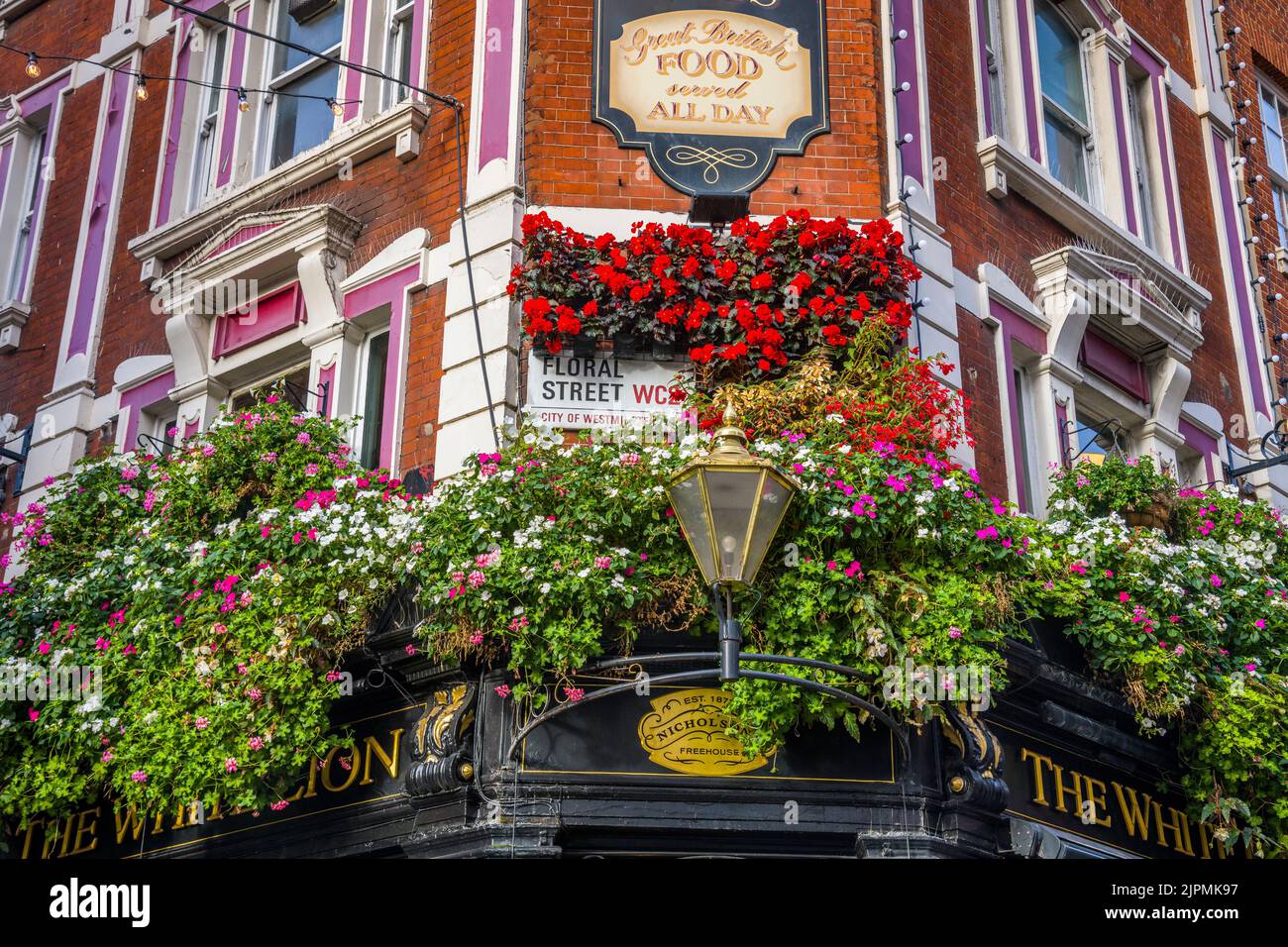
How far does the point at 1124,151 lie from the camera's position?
1364 centimetres

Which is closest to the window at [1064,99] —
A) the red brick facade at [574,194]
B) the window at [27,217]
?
the red brick facade at [574,194]

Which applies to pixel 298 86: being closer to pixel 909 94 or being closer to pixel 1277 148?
pixel 909 94

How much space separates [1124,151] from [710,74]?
435 centimetres

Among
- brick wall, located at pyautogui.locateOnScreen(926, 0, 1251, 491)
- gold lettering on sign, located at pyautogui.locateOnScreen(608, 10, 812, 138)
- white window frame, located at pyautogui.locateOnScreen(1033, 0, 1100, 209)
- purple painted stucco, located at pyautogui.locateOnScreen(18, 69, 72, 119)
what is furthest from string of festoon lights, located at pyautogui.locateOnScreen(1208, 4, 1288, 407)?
purple painted stucco, located at pyautogui.locateOnScreen(18, 69, 72, 119)

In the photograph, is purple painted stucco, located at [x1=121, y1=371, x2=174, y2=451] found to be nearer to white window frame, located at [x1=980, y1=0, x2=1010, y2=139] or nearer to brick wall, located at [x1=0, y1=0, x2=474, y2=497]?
brick wall, located at [x1=0, y1=0, x2=474, y2=497]

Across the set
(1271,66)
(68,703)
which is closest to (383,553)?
(68,703)

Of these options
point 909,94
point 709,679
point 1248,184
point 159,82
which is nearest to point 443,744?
point 709,679

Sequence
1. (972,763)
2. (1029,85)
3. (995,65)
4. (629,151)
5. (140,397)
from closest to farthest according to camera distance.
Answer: (972,763) → (629,151) → (140,397) → (995,65) → (1029,85)

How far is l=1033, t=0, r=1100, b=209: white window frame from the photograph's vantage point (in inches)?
523

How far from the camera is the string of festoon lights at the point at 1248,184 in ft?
47.6

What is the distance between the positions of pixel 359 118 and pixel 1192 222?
286 inches

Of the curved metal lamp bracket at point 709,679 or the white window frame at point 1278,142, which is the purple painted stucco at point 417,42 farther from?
the white window frame at point 1278,142

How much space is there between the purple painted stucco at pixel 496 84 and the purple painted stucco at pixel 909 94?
2683mm

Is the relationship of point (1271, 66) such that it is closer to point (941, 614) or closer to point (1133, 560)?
point (1133, 560)
